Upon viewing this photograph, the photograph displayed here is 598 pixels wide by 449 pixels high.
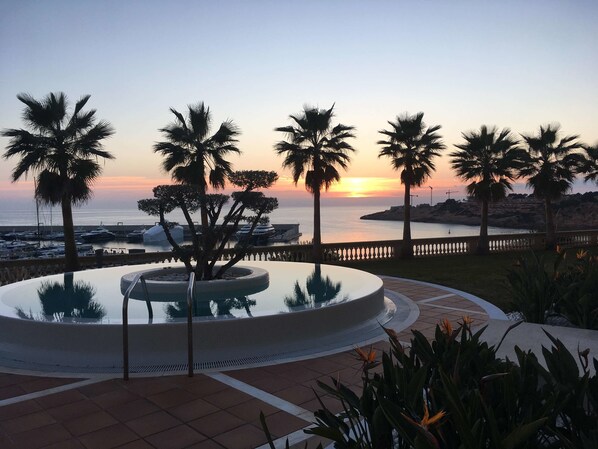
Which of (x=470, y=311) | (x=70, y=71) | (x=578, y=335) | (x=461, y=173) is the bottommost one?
(x=470, y=311)

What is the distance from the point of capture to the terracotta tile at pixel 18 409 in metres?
4.53

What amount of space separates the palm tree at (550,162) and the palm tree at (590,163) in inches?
41.8

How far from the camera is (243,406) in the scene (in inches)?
185

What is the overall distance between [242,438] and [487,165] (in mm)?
21480

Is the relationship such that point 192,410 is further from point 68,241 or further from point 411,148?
point 411,148

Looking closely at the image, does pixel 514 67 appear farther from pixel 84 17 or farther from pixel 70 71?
pixel 70 71

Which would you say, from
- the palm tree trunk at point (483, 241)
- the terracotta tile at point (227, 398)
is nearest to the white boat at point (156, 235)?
the palm tree trunk at point (483, 241)

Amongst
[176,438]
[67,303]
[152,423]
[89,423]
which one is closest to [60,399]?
[89,423]

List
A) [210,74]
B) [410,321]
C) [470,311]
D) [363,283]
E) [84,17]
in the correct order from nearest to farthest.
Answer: [410,321], [470,311], [363,283], [84,17], [210,74]

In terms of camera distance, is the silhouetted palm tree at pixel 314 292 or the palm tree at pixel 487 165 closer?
the silhouetted palm tree at pixel 314 292

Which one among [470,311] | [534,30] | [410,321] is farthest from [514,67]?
[410,321]

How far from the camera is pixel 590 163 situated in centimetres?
2486

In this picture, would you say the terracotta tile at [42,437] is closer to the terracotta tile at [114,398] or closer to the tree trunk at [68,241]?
the terracotta tile at [114,398]

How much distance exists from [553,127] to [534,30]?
542 inches
